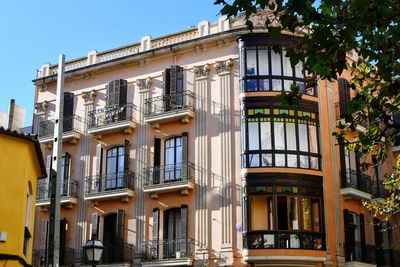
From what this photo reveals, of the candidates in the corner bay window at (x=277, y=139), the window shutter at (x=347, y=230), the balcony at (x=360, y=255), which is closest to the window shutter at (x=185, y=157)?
the corner bay window at (x=277, y=139)

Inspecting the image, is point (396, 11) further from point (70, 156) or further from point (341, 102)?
point (70, 156)

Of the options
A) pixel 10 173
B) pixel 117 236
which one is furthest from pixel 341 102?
pixel 10 173

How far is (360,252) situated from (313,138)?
21.4 ft

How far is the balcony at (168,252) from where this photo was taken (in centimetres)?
3028

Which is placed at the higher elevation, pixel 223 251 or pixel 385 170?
pixel 385 170

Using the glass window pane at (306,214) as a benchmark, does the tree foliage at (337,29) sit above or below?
above

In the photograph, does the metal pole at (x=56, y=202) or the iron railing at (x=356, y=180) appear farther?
the iron railing at (x=356, y=180)

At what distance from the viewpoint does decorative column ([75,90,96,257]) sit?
112ft

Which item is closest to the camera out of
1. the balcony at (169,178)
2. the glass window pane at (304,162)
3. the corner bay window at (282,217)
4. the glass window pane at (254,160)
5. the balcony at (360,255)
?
the corner bay window at (282,217)

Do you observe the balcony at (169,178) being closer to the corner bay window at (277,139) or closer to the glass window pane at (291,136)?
the corner bay window at (277,139)

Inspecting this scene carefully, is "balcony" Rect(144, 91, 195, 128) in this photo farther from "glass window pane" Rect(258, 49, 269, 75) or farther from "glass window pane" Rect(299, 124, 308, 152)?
"glass window pane" Rect(299, 124, 308, 152)

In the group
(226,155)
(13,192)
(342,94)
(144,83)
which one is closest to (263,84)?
(226,155)

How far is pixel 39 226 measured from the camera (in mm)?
35594

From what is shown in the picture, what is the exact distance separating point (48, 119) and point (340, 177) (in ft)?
54.7
